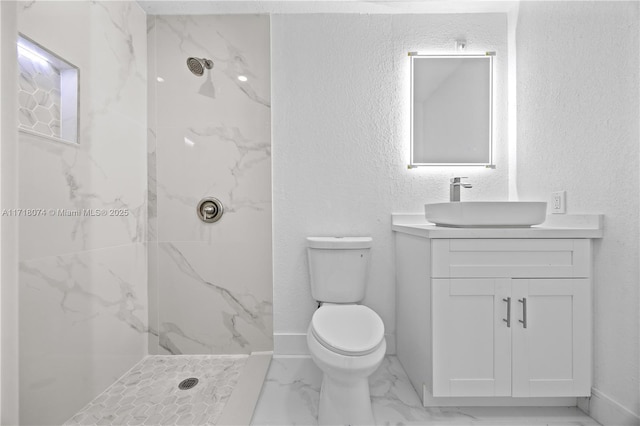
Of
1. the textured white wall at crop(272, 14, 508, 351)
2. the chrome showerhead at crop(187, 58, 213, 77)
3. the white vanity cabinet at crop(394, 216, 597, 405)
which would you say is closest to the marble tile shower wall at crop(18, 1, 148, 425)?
the chrome showerhead at crop(187, 58, 213, 77)

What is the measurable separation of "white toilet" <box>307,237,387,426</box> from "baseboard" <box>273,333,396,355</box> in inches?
14.0

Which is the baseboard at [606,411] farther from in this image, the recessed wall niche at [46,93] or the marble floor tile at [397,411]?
the recessed wall niche at [46,93]

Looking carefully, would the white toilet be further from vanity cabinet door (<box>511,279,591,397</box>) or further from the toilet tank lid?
vanity cabinet door (<box>511,279,591,397</box>)

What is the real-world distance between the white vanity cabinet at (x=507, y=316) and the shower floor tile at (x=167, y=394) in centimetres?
103

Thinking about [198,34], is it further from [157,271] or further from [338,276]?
[338,276]

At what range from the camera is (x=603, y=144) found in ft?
4.21

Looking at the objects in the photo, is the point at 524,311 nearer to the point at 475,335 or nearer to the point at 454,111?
the point at 475,335

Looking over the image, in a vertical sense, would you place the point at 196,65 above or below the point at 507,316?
above

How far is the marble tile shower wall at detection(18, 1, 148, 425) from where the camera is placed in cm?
116

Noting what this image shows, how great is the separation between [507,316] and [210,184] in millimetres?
1682

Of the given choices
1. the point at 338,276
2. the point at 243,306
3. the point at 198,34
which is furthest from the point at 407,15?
the point at 243,306

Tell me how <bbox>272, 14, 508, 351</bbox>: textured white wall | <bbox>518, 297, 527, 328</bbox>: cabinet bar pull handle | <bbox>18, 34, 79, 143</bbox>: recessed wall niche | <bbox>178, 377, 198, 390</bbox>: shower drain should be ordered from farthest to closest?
<bbox>272, 14, 508, 351</bbox>: textured white wall → <bbox>178, 377, 198, 390</bbox>: shower drain → <bbox>518, 297, 527, 328</bbox>: cabinet bar pull handle → <bbox>18, 34, 79, 143</bbox>: recessed wall niche

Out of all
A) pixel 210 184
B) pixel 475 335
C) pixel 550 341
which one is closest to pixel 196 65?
pixel 210 184

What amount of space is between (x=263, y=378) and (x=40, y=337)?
0.96 metres
